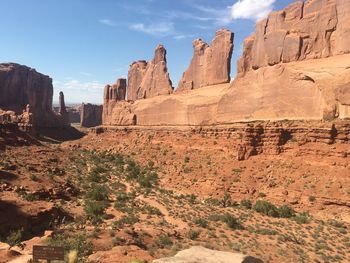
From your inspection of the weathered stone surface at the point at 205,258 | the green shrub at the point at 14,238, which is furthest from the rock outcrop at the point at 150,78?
the weathered stone surface at the point at 205,258

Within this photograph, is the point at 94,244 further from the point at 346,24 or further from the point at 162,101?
the point at 162,101

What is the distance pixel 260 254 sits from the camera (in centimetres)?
1891

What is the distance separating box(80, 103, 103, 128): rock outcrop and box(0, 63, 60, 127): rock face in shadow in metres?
16.2

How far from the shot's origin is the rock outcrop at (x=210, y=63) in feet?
160

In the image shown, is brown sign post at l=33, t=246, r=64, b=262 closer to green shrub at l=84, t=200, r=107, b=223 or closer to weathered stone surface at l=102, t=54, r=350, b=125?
green shrub at l=84, t=200, r=107, b=223

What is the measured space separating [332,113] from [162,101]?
31.2m

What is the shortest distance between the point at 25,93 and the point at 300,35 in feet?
266

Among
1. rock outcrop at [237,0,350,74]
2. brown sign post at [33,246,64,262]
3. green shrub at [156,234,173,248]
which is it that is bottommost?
green shrub at [156,234,173,248]

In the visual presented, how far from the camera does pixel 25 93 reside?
9894 centimetres

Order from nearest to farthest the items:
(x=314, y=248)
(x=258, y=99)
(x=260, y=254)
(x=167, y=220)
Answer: (x=260, y=254)
(x=314, y=248)
(x=167, y=220)
(x=258, y=99)

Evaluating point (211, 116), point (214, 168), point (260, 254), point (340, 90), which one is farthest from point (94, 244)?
point (211, 116)

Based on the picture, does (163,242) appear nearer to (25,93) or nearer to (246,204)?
(246,204)

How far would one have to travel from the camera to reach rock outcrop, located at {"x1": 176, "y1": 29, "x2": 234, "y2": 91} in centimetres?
4891

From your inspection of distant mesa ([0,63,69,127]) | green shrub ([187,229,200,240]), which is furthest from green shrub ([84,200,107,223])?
distant mesa ([0,63,69,127])
